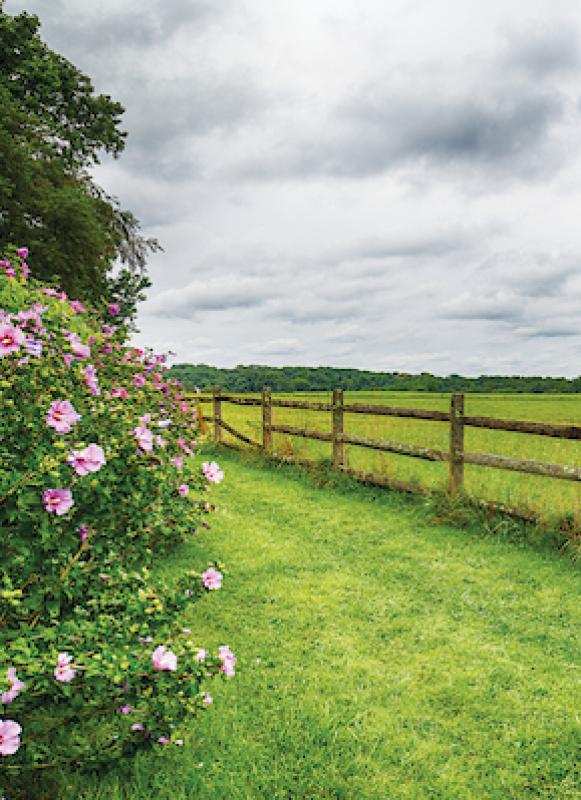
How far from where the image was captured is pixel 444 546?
6.52 m

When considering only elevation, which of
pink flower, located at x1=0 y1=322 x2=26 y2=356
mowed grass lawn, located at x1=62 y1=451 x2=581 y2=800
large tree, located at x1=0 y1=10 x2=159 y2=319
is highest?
large tree, located at x1=0 y1=10 x2=159 y2=319

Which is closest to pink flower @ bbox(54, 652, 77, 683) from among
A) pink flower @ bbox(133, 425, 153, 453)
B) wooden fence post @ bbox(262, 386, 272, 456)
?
pink flower @ bbox(133, 425, 153, 453)

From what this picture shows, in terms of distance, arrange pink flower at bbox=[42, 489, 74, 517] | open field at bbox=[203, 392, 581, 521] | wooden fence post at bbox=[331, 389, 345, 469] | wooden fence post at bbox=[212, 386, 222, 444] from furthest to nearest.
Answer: wooden fence post at bbox=[212, 386, 222, 444]
wooden fence post at bbox=[331, 389, 345, 469]
open field at bbox=[203, 392, 581, 521]
pink flower at bbox=[42, 489, 74, 517]

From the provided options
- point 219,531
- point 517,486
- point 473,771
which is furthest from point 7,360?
point 517,486

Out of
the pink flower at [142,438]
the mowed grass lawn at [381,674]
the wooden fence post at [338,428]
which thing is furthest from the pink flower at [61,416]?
the wooden fence post at [338,428]

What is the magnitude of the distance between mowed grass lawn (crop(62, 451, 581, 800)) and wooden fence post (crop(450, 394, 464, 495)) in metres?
0.79

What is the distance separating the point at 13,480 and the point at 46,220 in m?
12.7

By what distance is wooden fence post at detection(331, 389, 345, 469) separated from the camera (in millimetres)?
9602

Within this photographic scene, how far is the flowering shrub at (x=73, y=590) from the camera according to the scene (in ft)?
7.40

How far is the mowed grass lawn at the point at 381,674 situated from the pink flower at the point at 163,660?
0.89 m

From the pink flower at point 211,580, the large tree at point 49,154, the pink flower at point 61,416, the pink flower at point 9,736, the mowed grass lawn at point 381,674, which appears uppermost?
the large tree at point 49,154

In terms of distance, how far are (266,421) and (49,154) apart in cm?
788

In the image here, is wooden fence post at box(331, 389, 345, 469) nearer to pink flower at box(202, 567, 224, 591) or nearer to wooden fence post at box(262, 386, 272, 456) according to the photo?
wooden fence post at box(262, 386, 272, 456)

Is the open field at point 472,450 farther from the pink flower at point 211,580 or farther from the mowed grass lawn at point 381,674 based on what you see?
the pink flower at point 211,580
